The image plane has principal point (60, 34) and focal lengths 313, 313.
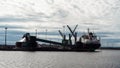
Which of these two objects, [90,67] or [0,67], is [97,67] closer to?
[90,67]

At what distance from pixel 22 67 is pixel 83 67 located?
60.9 ft

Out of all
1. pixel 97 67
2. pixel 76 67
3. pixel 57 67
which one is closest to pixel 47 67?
pixel 57 67

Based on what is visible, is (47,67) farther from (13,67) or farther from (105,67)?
(105,67)

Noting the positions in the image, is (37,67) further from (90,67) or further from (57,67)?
(90,67)

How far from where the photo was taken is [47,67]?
94.4 m

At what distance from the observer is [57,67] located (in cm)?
9450

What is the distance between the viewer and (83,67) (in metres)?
95.7

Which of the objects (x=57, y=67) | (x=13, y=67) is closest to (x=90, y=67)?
(x=57, y=67)

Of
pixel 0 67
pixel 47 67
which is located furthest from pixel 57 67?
pixel 0 67

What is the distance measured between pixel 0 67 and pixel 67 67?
1999 cm

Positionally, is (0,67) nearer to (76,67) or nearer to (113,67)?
(76,67)

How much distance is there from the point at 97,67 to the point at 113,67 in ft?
15.9

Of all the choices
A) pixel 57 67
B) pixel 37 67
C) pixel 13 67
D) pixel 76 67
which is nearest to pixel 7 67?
pixel 13 67

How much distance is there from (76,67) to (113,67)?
1135cm
